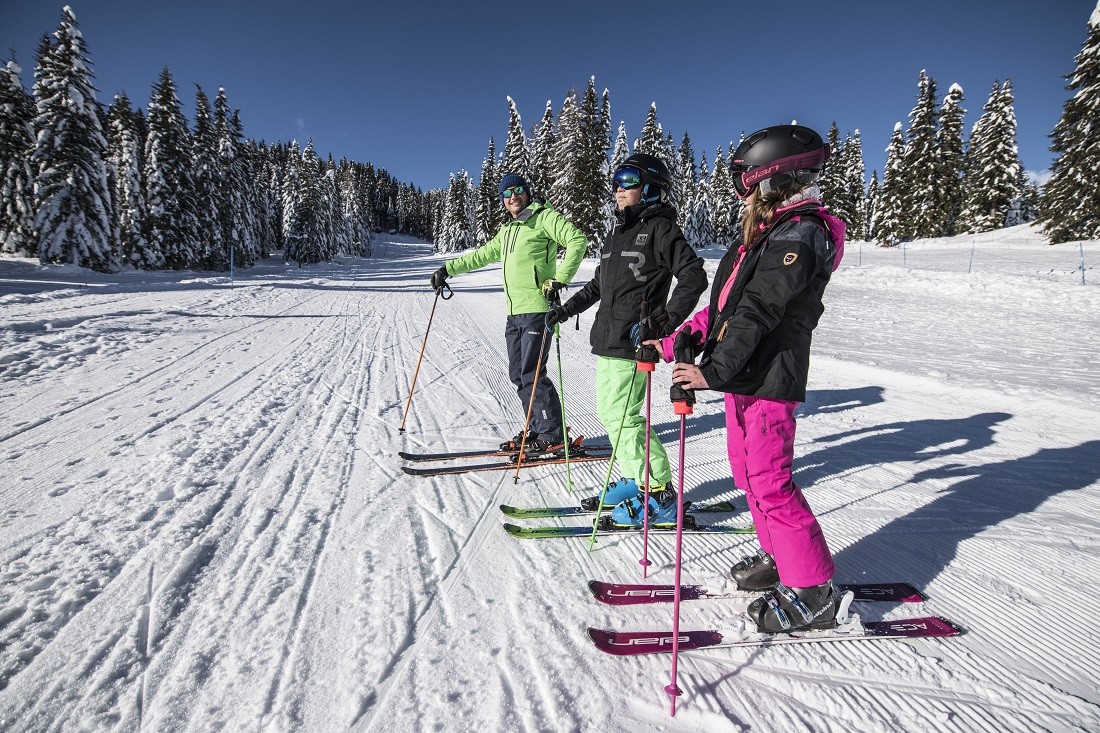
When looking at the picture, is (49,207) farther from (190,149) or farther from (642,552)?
(642,552)

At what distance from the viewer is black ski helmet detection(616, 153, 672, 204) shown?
3.20m

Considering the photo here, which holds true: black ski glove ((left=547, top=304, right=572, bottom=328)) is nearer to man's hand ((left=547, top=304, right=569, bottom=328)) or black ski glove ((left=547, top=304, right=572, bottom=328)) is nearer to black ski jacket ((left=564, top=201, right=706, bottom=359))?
man's hand ((left=547, top=304, right=569, bottom=328))

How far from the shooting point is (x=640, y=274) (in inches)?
125

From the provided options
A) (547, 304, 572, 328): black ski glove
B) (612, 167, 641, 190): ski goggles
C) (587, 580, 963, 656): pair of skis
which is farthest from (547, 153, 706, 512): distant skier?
(587, 580, 963, 656): pair of skis

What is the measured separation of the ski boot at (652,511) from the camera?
126 inches

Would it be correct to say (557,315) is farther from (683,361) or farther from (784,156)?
(784,156)

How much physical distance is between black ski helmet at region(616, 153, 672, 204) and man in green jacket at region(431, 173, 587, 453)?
1.02 metres

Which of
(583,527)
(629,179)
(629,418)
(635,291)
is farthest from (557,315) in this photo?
(583,527)

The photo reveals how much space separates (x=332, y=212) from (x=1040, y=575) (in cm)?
6111

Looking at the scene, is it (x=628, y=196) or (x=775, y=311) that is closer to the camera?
(x=775, y=311)

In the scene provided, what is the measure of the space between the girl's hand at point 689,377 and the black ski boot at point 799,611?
1.10 m

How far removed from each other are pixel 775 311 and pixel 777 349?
0.23 meters

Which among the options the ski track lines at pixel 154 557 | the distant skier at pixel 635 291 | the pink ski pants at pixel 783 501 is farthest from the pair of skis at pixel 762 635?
the ski track lines at pixel 154 557

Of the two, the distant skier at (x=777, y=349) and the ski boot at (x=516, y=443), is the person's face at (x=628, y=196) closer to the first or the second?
the distant skier at (x=777, y=349)
